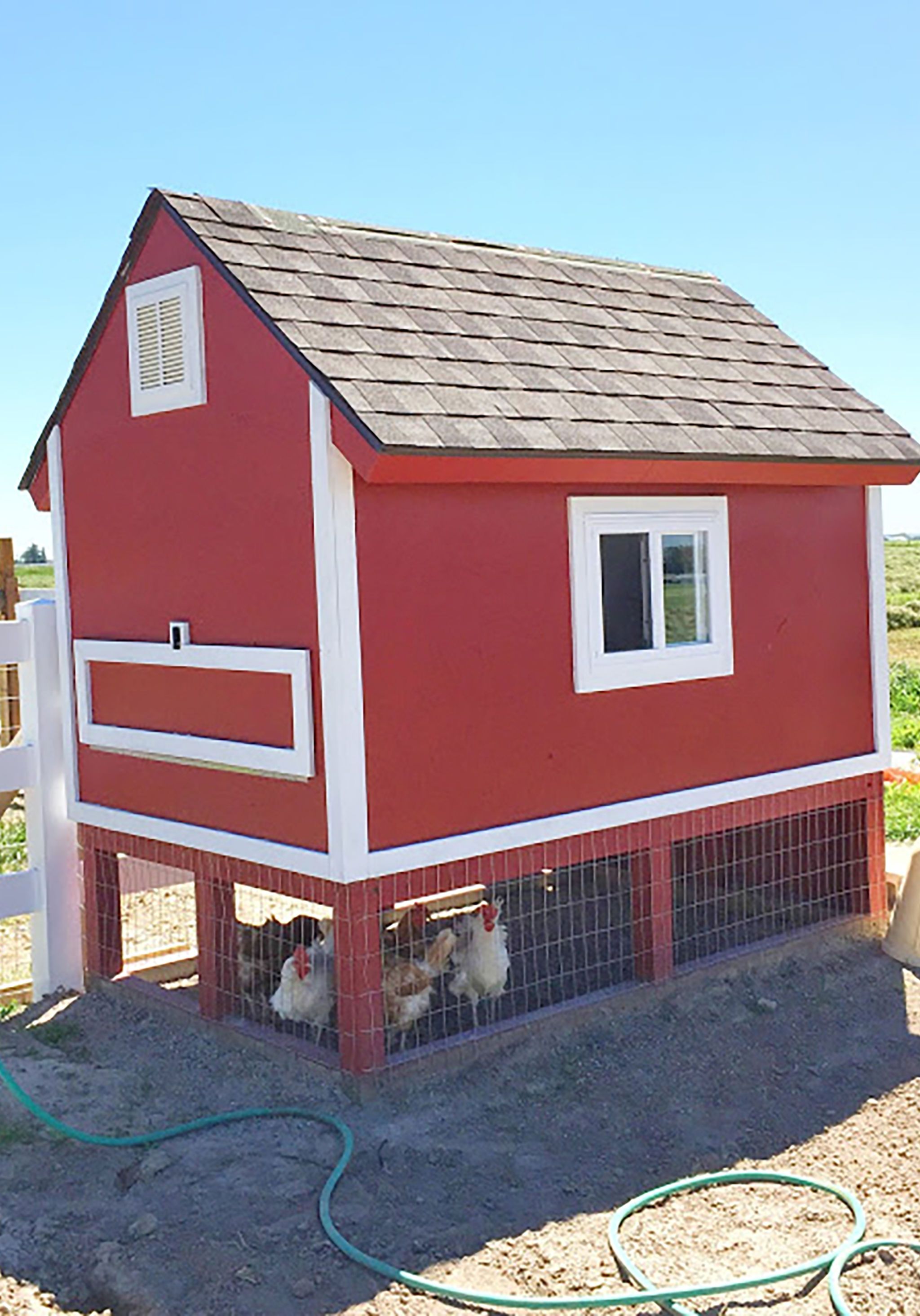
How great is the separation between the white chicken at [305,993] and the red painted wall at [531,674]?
903mm

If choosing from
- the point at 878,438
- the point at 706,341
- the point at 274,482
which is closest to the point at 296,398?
the point at 274,482

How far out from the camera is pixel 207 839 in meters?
7.11

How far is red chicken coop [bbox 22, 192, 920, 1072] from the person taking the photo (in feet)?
21.0

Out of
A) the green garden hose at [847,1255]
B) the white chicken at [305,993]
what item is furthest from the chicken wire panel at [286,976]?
the green garden hose at [847,1255]

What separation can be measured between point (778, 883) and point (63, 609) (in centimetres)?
450

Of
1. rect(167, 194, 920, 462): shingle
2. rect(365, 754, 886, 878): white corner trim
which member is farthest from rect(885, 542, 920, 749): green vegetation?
rect(167, 194, 920, 462): shingle

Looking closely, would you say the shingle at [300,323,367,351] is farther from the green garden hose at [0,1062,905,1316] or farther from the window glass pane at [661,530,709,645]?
the green garden hose at [0,1062,905,1316]

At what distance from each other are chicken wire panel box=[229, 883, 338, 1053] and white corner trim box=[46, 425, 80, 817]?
1.36 meters

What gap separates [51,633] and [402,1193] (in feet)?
13.2

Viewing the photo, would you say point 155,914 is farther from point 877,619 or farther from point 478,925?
point 877,619

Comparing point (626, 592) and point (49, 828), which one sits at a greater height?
point (626, 592)

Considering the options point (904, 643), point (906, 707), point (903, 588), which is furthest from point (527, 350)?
point (903, 588)

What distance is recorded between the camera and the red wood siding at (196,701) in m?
6.62

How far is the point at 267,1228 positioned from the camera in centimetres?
527
